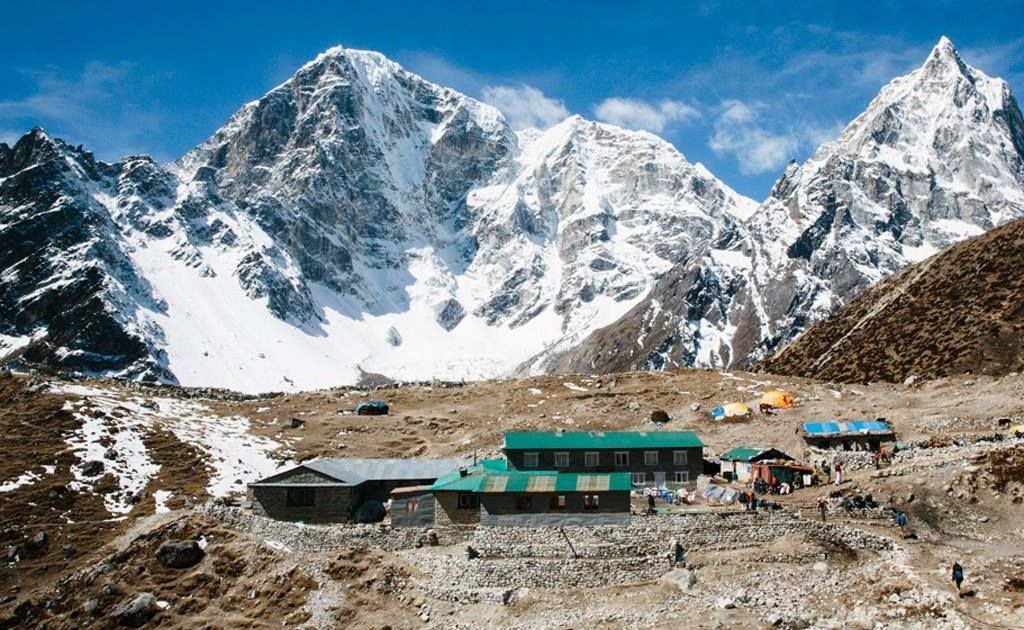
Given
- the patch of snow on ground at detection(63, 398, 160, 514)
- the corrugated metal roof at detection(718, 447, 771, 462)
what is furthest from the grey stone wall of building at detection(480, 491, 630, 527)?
the patch of snow on ground at detection(63, 398, 160, 514)

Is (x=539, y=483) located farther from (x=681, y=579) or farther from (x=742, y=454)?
(x=742, y=454)

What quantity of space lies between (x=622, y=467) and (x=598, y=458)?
1.84m

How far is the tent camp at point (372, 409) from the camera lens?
103 m

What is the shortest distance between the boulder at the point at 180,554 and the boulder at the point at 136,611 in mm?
3158

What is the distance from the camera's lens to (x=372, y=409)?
103500 millimetres

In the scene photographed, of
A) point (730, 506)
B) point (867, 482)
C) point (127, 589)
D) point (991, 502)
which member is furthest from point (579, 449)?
point (127, 589)

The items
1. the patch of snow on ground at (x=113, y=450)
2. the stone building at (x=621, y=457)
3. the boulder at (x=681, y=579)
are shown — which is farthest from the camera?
the patch of snow on ground at (x=113, y=450)

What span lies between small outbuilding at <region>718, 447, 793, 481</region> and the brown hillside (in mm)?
38958

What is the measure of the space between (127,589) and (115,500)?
16.8 m

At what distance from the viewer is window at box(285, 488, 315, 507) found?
56.8 meters

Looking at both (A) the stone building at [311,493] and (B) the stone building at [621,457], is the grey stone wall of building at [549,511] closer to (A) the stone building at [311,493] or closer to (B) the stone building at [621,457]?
(A) the stone building at [311,493]

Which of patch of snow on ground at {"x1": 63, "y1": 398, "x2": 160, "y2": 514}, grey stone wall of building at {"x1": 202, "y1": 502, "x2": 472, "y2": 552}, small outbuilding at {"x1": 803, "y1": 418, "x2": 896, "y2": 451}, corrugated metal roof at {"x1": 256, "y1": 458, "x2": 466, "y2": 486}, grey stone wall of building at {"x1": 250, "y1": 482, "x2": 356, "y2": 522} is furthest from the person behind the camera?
small outbuilding at {"x1": 803, "y1": 418, "x2": 896, "y2": 451}

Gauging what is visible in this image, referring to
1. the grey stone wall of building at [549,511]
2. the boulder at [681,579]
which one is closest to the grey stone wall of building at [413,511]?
the grey stone wall of building at [549,511]

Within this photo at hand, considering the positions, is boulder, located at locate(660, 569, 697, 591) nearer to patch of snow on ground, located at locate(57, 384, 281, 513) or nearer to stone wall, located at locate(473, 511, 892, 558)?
stone wall, located at locate(473, 511, 892, 558)
